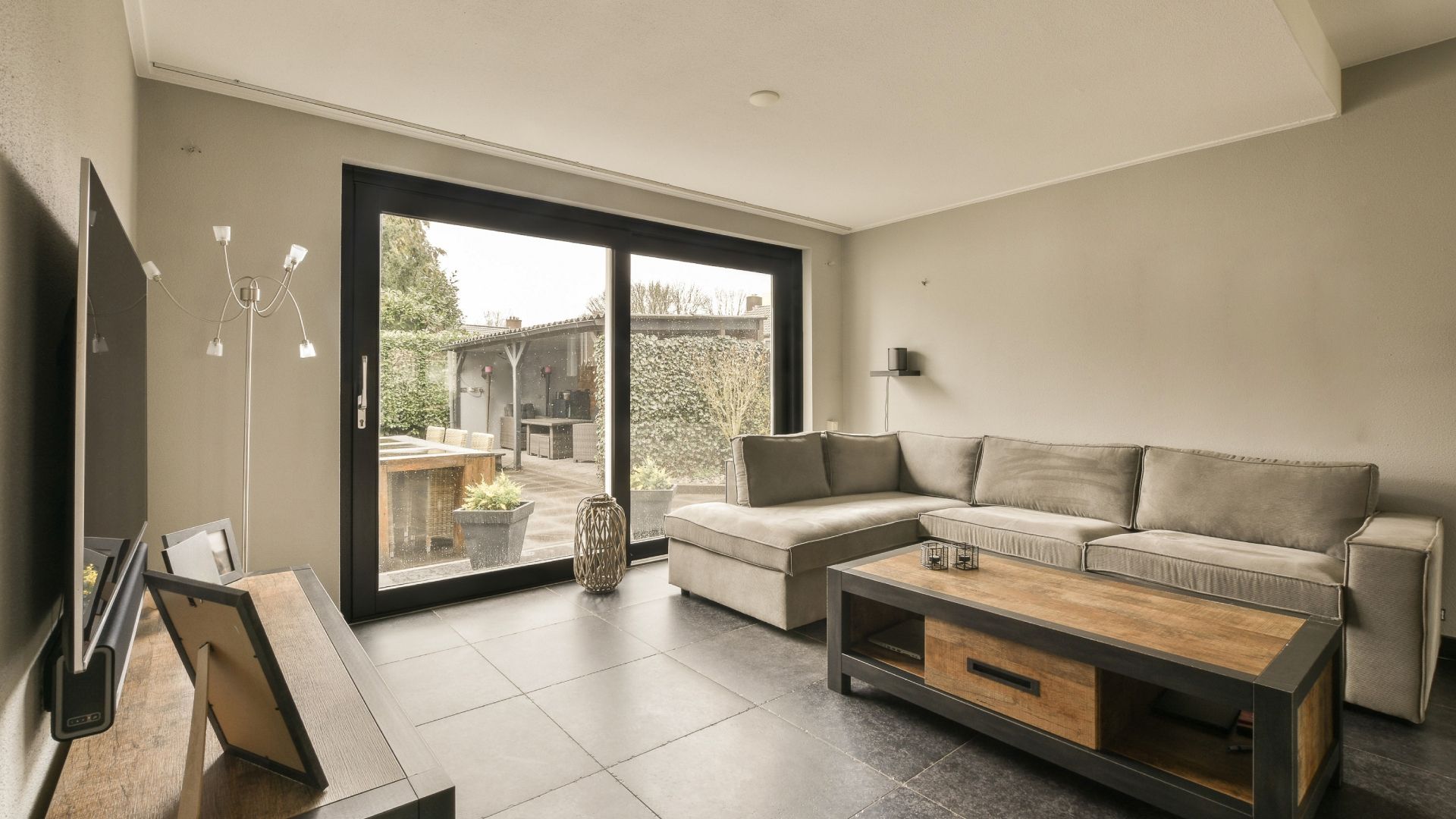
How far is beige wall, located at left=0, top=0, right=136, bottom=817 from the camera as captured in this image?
931 millimetres

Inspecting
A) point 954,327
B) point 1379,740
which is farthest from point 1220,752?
point 954,327

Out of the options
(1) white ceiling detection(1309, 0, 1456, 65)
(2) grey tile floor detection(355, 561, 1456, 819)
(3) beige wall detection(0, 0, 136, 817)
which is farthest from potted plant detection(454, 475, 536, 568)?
(1) white ceiling detection(1309, 0, 1456, 65)

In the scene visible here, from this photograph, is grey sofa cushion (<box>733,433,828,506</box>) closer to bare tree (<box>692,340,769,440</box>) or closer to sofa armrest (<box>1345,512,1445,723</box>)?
bare tree (<box>692,340,769,440</box>)

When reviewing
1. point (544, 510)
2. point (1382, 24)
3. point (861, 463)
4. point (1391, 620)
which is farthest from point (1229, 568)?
point (544, 510)

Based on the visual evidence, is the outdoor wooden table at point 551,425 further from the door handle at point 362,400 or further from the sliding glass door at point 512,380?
the door handle at point 362,400

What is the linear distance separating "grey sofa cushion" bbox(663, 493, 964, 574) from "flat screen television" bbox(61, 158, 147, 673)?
2357 millimetres

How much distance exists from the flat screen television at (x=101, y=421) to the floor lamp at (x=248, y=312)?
1.12m

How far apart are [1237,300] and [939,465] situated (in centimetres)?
182

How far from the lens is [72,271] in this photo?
1366 millimetres

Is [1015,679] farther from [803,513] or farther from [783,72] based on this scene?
[783,72]

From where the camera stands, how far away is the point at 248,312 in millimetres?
3002

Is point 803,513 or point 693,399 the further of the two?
point 693,399

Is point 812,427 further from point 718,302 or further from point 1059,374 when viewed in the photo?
point 1059,374

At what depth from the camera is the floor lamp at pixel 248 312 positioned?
9.30ft
